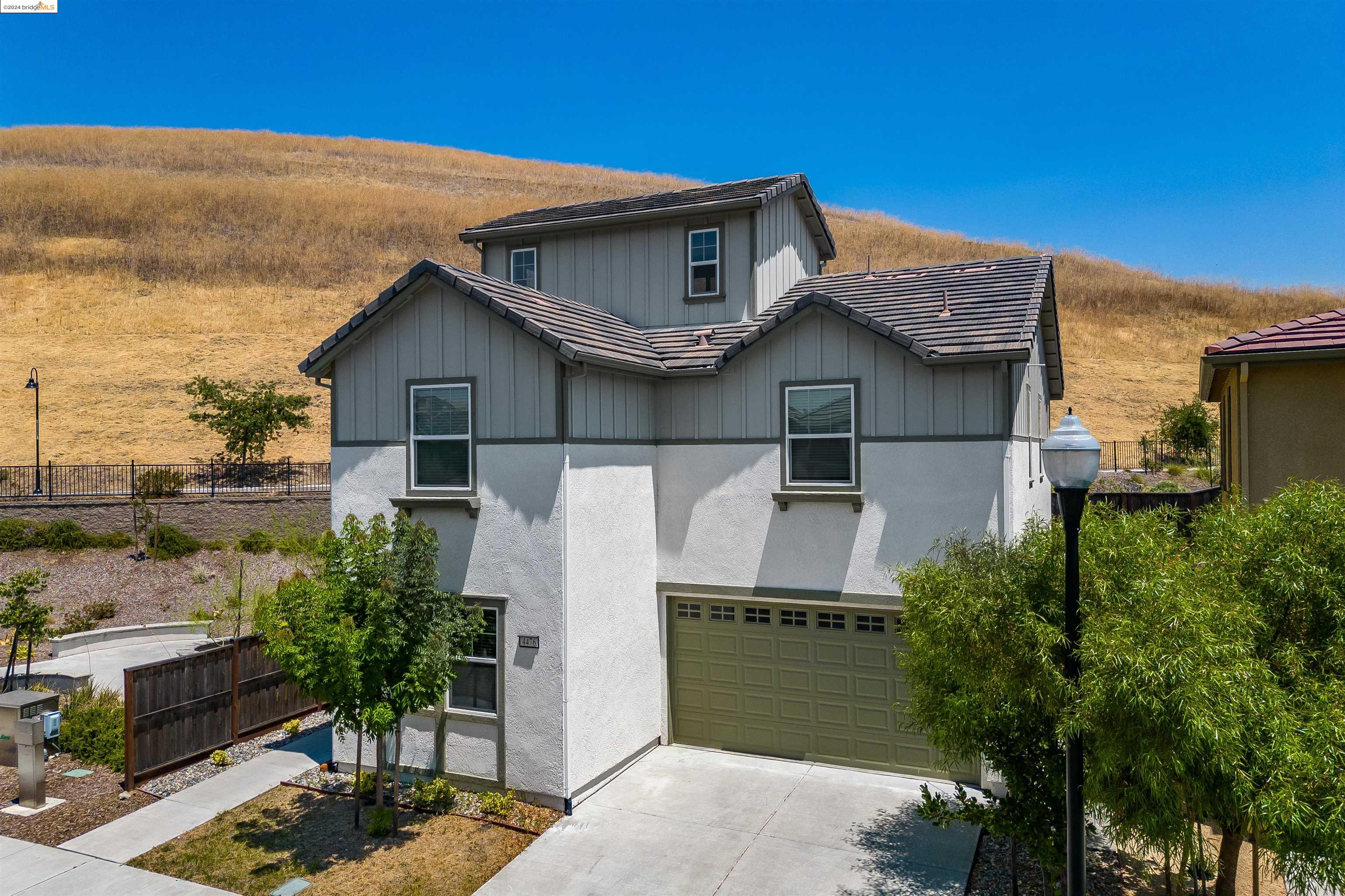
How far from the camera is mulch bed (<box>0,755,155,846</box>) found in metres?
9.73

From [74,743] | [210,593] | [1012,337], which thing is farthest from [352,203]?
[1012,337]

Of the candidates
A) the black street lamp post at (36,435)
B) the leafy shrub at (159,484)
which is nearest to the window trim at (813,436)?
the leafy shrub at (159,484)

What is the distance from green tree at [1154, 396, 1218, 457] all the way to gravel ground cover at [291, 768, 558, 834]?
35.9 meters

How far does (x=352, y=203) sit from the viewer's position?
244 feet

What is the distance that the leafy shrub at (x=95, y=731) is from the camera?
1190cm

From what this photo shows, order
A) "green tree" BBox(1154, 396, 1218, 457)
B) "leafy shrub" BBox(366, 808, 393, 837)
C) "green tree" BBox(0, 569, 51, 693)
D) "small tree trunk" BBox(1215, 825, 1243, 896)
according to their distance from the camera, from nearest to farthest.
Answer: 1. "small tree trunk" BBox(1215, 825, 1243, 896)
2. "leafy shrub" BBox(366, 808, 393, 837)
3. "green tree" BBox(0, 569, 51, 693)
4. "green tree" BBox(1154, 396, 1218, 457)

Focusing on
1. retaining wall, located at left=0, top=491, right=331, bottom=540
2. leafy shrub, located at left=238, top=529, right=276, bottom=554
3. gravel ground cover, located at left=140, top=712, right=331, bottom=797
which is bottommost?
gravel ground cover, located at left=140, top=712, right=331, bottom=797

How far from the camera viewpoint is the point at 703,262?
1340 cm

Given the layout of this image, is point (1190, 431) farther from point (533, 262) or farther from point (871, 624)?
point (533, 262)

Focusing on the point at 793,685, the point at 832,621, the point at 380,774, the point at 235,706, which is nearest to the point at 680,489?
the point at 832,621

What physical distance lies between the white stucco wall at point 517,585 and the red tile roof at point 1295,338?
873 centimetres

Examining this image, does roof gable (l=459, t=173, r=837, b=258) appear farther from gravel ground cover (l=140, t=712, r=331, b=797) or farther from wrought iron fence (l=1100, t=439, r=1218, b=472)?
wrought iron fence (l=1100, t=439, r=1218, b=472)

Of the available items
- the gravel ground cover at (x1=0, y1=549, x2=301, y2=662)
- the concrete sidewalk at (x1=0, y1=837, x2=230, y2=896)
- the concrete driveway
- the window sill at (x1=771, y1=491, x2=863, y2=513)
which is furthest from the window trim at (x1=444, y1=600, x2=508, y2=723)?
the gravel ground cover at (x1=0, y1=549, x2=301, y2=662)

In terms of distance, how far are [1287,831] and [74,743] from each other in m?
14.9
